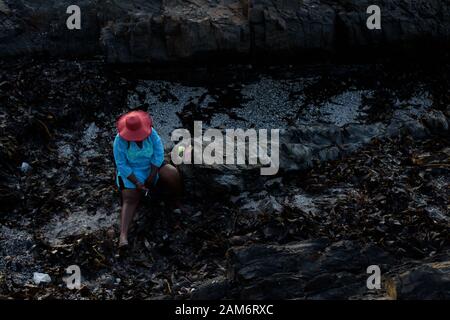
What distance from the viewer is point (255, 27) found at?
7.65 meters

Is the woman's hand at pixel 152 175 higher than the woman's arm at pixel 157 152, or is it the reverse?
the woman's arm at pixel 157 152

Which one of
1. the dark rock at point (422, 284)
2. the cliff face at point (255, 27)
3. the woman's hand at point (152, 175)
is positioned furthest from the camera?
the cliff face at point (255, 27)

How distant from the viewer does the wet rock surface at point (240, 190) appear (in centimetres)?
511

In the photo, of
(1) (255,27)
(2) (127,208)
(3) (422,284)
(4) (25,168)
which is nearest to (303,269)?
(3) (422,284)

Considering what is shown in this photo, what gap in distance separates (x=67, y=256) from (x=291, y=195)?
2.14 meters

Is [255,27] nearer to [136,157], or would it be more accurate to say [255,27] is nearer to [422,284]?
[136,157]

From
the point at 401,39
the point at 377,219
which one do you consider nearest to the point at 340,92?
the point at 401,39

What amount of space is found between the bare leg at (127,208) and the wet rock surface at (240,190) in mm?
144

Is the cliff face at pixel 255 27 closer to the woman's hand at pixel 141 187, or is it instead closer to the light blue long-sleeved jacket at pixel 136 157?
the light blue long-sleeved jacket at pixel 136 157

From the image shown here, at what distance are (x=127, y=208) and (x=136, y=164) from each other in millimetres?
407

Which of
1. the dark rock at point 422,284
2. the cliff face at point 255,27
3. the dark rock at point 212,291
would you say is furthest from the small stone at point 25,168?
the dark rock at point 422,284

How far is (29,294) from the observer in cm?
544

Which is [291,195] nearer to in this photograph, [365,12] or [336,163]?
[336,163]

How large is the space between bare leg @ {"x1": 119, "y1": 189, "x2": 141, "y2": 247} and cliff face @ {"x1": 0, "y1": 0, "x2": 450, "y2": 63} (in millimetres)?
2277
